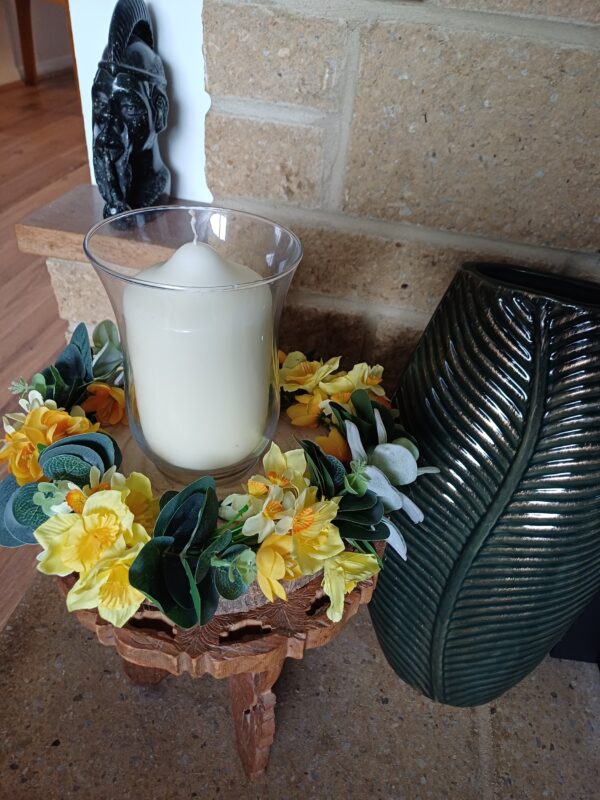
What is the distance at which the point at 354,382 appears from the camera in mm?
548

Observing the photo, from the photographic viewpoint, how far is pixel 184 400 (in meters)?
0.43

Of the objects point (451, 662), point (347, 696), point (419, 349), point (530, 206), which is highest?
point (530, 206)

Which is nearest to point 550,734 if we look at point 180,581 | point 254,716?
point 254,716

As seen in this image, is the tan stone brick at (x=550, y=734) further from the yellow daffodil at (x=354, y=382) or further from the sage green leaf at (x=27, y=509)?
the sage green leaf at (x=27, y=509)

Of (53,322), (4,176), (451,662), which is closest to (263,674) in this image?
(451,662)

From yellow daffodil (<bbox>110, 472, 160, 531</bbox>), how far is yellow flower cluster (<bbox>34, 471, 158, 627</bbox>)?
0.02 meters

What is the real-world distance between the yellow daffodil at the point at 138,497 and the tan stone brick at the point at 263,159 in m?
0.34

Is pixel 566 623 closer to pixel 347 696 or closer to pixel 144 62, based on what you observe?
pixel 347 696

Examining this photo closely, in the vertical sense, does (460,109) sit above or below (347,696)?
above

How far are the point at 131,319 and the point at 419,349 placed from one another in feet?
0.94

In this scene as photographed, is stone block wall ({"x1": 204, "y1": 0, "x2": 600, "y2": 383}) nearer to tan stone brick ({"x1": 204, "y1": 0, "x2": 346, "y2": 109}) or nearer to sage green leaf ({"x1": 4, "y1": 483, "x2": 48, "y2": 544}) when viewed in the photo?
tan stone brick ({"x1": 204, "y1": 0, "x2": 346, "y2": 109})

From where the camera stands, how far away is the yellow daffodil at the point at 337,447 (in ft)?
1.61

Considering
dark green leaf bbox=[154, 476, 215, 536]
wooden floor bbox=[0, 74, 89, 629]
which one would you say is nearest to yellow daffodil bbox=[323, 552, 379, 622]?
dark green leaf bbox=[154, 476, 215, 536]

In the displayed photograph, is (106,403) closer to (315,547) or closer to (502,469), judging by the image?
(315,547)
